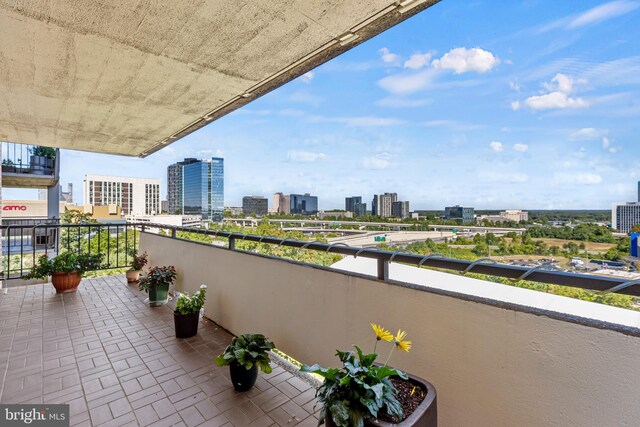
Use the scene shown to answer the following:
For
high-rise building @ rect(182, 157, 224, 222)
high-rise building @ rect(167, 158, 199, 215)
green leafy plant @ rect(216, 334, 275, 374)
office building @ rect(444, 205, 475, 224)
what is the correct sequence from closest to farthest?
green leafy plant @ rect(216, 334, 275, 374) < office building @ rect(444, 205, 475, 224) < high-rise building @ rect(182, 157, 224, 222) < high-rise building @ rect(167, 158, 199, 215)

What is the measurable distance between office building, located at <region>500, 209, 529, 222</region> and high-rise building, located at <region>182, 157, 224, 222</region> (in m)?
15.4

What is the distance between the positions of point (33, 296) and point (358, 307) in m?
5.10

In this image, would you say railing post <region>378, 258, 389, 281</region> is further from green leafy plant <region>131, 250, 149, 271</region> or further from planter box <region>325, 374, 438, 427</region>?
green leafy plant <region>131, 250, 149, 271</region>

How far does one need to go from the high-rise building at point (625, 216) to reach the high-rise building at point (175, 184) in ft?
77.7

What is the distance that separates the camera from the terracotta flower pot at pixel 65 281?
14.4 feet

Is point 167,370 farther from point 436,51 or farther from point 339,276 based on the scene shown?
point 436,51

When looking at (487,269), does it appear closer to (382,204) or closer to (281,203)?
(382,204)

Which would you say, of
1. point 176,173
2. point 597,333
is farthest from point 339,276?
point 176,173

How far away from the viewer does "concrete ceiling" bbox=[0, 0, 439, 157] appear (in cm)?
180

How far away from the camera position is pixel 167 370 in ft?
7.78

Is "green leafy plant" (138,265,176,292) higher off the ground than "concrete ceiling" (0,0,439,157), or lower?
lower

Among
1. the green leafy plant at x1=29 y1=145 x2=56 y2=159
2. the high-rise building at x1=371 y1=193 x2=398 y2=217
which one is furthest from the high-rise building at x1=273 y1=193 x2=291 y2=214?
the green leafy plant at x1=29 y1=145 x2=56 y2=159

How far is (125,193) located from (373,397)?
47.5 metres

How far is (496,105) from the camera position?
7.70 metres
